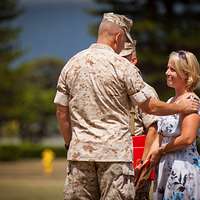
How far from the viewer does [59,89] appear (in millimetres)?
4344

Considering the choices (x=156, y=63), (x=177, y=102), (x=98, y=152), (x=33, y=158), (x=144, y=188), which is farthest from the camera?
(x=33, y=158)

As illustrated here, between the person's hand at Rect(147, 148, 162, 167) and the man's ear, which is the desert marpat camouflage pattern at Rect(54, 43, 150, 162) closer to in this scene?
the man's ear

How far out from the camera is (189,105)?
170 inches

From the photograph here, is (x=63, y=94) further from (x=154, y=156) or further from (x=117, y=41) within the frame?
(x=154, y=156)

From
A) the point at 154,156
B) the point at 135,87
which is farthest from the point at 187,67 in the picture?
the point at 154,156

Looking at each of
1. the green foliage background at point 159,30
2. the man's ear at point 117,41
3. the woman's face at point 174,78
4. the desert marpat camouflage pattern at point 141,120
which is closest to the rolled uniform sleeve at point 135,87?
the man's ear at point 117,41

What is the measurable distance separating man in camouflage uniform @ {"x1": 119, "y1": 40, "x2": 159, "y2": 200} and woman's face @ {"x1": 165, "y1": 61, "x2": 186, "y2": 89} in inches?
12.2

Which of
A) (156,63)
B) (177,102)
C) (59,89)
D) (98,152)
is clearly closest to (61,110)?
(59,89)

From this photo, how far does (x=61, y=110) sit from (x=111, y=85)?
38cm

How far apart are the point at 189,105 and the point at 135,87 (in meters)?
0.38

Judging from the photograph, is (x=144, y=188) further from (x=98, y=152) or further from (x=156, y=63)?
(x=156, y=63)

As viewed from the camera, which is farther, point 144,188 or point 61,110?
point 144,188

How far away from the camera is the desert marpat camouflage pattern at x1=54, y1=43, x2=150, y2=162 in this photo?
13.5 ft

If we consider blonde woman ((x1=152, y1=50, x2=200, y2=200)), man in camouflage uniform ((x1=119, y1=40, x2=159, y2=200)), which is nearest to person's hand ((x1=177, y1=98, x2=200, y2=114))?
blonde woman ((x1=152, y1=50, x2=200, y2=200))
